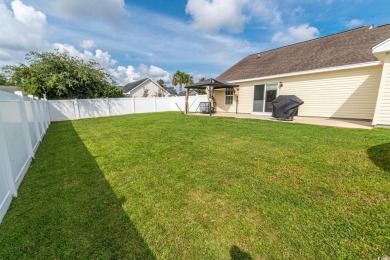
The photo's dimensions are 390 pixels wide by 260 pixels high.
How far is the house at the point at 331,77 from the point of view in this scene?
722 centimetres

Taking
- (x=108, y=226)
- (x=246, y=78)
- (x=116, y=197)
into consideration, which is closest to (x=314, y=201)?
(x=108, y=226)

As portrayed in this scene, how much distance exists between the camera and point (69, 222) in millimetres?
2002

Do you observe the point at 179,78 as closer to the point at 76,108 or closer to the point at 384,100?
the point at 76,108

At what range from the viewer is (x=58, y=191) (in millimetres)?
2686

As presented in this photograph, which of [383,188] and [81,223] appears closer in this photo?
[81,223]

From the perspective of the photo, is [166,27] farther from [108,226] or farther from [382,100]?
[108,226]

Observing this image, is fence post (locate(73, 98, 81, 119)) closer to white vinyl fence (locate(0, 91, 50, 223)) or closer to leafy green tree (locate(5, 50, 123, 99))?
leafy green tree (locate(5, 50, 123, 99))

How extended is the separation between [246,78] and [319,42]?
16.9 feet

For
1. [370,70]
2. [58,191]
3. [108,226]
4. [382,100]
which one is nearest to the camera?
[108,226]

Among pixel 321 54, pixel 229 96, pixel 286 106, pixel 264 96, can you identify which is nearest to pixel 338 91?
pixel 286 106

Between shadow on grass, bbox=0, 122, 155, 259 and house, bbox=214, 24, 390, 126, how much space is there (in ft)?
28.9

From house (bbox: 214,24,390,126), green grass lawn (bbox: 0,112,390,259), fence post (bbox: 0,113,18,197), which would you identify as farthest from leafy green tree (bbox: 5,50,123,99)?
fence post (bbox: 0,113,18,197)

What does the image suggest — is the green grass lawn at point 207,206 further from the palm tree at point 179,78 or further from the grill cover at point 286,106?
the palm tree at point 179,78

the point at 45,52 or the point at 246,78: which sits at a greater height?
the point at 45,52
